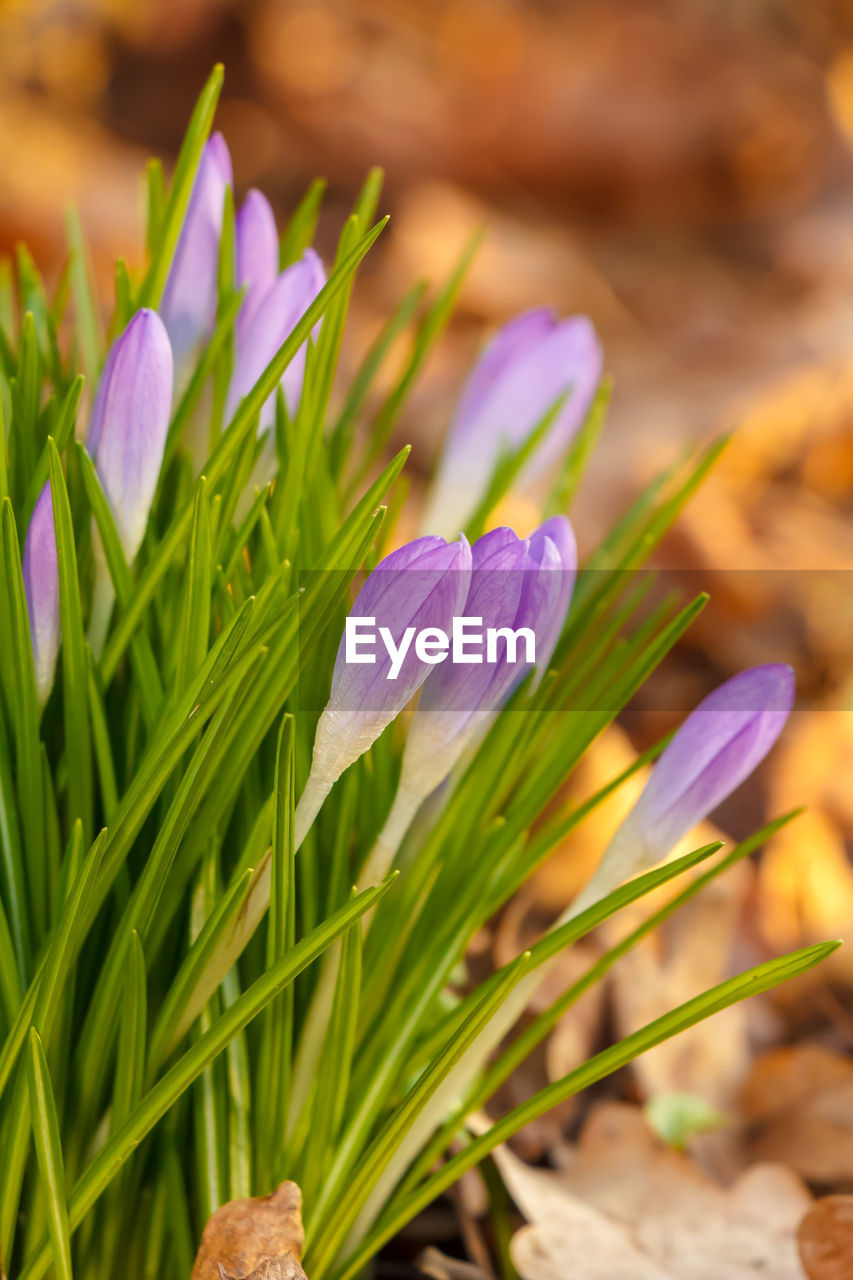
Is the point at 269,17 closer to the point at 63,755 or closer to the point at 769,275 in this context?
the point at 769,275

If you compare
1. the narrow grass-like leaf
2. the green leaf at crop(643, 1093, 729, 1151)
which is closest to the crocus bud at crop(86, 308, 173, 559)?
the narrow grass-like leaf

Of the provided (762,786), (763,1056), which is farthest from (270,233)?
(762,786)

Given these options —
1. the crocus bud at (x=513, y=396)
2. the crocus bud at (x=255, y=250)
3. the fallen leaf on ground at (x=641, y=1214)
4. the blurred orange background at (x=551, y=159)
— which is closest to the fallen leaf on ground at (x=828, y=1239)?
the fallen leaf on ground at (x=641, y=1214)

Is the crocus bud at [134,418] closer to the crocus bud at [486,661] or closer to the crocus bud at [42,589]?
the crocus bud at [42,589]

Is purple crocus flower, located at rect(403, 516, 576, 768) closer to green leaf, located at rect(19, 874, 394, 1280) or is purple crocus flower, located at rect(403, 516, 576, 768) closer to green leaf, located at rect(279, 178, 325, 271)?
green leaf, located at rect(19, 874, 394, 1280)

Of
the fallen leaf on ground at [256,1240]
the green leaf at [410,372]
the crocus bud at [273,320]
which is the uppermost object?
the green leaf at [410,372]

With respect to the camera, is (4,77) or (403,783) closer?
(403,783)
